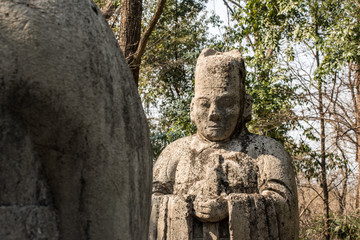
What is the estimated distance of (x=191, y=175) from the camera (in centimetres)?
406

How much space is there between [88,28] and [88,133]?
0.22 meters

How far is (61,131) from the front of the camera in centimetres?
100

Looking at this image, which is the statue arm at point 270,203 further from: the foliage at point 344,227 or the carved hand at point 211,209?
the foliage at point 344,227

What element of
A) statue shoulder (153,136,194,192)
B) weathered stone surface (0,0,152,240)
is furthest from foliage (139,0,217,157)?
weathered stone surface (0,0,152,240)

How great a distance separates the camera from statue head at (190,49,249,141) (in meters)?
4.08

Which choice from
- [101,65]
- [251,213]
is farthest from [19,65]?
[251,213]

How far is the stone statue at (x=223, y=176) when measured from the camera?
12.0ft

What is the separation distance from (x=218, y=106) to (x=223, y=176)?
0.58 meters

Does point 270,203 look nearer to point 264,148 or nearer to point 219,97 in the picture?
point 264,148

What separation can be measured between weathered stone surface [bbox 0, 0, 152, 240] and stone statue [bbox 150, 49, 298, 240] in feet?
8.81

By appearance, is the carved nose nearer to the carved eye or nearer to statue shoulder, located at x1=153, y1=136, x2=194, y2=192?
the carved eye

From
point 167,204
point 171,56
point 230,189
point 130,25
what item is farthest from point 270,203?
point 171,56

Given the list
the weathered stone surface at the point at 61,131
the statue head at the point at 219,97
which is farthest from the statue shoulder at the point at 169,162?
the weathered stone surface at the point at 61,131

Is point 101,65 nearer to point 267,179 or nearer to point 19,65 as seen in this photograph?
point 19,65
